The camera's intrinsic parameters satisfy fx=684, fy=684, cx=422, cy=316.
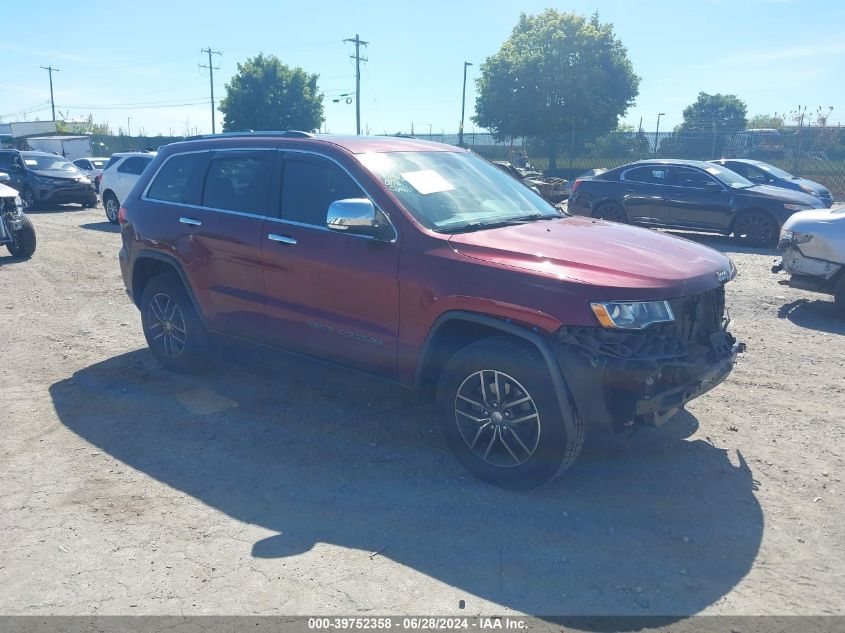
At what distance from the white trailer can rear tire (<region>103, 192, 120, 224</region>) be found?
85.7 ft

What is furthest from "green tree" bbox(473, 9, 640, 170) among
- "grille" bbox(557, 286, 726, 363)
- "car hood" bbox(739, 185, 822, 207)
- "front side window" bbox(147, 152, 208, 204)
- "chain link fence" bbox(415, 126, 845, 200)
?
"grille" bbox(557, 286, 726, 363)

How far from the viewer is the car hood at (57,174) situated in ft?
61.9

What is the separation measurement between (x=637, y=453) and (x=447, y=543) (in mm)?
1593

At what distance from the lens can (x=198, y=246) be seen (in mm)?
5316

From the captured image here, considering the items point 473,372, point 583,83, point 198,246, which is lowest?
point 473,372

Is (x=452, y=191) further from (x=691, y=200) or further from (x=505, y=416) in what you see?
(x=691, y=200)

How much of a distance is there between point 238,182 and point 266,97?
5072 cm

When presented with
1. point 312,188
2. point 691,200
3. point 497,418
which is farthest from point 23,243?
point 691,200

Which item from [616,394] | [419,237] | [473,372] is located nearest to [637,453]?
[616,394]

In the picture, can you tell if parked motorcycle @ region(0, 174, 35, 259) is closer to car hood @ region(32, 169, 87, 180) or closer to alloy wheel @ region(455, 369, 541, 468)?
car hood @ region(32, 169, 87, 180)

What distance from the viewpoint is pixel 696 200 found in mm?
12859

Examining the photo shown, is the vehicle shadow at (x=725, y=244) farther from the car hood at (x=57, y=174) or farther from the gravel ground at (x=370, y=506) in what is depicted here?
the car hood at (x=57, y=174)

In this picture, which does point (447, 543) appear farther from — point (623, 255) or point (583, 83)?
point (583, 83)

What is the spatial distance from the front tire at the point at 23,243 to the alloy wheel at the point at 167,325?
6698mm
